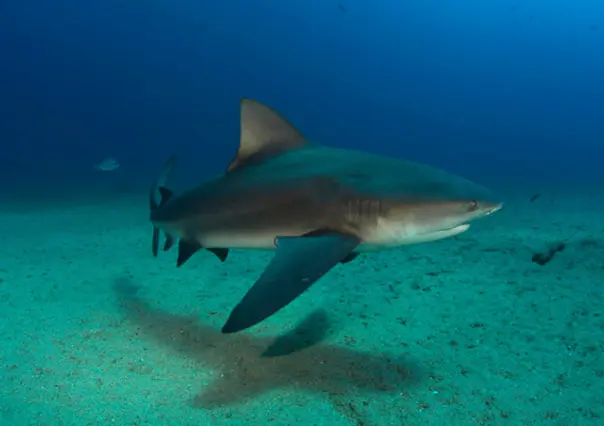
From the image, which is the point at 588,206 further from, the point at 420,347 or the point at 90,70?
the point at 90,70

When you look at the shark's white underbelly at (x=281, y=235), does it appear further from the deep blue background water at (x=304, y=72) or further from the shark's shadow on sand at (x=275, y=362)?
the deep blue background water at (x=304, y=72)

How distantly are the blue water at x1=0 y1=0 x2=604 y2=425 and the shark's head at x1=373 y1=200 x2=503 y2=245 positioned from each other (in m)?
75.9

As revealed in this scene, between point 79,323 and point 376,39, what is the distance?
185 m

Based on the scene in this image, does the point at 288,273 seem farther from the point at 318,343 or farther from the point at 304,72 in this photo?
the point at 304,72

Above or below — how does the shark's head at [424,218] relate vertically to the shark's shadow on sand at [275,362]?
above

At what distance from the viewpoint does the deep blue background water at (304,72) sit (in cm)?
11719

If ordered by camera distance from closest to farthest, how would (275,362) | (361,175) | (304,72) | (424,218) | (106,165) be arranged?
(424,218) → (361,175) → (275,362) → (106,165) → (304,72)

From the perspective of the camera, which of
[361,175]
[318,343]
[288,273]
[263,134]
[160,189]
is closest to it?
[288,273]

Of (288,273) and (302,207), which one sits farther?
(302,207)

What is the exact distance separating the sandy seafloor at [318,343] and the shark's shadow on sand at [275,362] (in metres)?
0.02

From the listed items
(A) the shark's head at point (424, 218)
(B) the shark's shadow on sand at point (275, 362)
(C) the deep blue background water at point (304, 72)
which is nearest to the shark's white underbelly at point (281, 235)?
(A) the shark's head at point (424, 218)

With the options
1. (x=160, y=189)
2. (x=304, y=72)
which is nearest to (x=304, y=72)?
(x=304, y=72)

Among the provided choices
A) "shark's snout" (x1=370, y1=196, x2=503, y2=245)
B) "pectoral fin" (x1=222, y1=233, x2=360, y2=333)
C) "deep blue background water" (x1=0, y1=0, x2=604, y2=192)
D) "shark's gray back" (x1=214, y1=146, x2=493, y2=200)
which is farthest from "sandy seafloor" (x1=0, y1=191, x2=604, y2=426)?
"deep blue background water" (x1=0, y1=0, x2=604, y2=192)

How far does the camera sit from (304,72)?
15762cm
